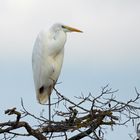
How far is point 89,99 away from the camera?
4555 millimetres

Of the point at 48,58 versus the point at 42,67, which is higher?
the point at 48,58

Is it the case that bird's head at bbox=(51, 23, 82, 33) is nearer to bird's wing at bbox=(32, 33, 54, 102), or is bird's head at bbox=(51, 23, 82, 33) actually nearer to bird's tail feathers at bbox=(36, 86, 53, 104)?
bird's wing at bbox=(32, 33, 54, 102)

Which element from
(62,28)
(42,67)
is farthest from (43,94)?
(62,28)

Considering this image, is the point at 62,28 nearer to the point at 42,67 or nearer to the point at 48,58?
the point at 48,58

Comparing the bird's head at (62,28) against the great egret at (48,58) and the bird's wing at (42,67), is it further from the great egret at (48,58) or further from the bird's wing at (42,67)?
the bird's wing at (42,67)

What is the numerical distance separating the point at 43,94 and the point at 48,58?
500 millimetres

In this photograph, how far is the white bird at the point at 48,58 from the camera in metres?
7.21

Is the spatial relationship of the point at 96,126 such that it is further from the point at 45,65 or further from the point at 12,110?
the point at 45,65

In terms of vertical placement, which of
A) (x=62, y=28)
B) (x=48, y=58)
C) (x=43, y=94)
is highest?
(x=62, y=28)

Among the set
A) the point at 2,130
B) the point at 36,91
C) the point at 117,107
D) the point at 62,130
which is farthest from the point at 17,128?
the point at 36,91

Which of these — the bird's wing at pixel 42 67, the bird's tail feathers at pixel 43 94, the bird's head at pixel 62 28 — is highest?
the bird's head at pixel 62 28

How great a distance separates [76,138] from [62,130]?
169mm

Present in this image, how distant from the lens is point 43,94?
23.8ft

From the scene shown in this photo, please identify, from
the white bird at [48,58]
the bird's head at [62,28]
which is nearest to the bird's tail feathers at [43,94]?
the white bird at [48,58]
